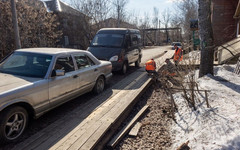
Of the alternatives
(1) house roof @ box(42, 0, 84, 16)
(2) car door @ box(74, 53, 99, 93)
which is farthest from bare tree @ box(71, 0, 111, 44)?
(2) car door @ box(74, 53, 99, 93)

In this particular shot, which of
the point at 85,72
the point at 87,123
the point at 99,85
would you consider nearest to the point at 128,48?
the point at 99,85

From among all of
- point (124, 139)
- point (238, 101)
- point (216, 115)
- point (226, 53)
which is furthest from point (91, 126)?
point (226, 53)

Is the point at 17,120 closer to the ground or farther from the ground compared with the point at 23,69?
closer to the ground

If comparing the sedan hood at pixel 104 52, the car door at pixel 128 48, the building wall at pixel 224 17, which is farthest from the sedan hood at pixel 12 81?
the building wall at pixel 224 17

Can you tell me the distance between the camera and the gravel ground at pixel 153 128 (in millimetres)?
3526

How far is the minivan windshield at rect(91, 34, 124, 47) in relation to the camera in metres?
8.74

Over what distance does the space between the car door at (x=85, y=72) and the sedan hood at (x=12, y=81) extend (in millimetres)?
1441

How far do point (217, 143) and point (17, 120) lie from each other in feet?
11.4

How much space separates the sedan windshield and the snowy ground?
319cm

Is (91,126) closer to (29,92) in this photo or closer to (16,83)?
(29,92)

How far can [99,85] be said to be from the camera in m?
6.01

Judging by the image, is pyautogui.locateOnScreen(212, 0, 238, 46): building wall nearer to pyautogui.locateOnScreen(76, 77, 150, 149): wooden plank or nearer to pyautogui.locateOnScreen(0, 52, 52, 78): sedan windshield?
pyautogui.locateOnScreen(76, 77, 150, 149): wooden plank

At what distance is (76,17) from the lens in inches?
906

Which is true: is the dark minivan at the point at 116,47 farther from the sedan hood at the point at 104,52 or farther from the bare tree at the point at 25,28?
the bare tree at the point at 25,28
